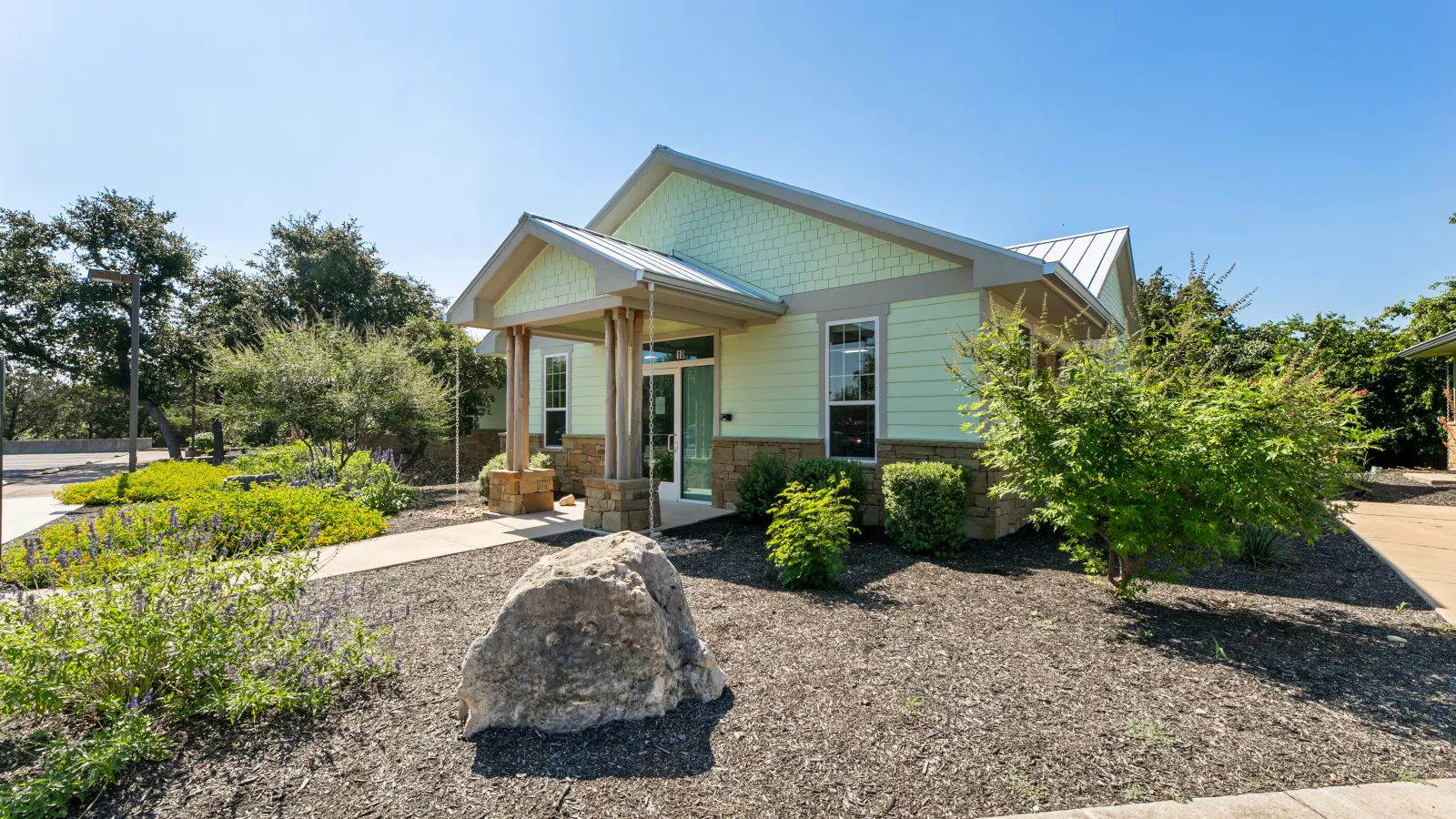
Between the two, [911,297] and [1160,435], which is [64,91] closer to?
[911,297]

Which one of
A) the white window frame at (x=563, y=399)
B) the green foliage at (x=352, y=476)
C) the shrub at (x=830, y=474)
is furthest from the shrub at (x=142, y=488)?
the shrub at (x=830, y=474)

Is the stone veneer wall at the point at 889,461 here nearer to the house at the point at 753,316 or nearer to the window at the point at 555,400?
the house at the point at 753,316

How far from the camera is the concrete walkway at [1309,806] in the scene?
232 cm

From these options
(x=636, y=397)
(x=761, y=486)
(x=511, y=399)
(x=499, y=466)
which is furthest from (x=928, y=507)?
(x=499, y=466)

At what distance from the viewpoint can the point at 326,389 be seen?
35.5ft

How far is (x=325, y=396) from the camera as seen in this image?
10.7 meters

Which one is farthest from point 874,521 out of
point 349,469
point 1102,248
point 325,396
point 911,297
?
point 325,396

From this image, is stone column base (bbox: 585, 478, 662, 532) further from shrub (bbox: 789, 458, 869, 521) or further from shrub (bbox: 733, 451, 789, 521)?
shrub (bbox: 789, 458, 869, 521)

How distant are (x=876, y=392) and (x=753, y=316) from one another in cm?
211

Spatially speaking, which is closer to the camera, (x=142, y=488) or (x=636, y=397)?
(x=636, y=397)

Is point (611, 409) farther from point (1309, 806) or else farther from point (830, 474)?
point (1309, 806)

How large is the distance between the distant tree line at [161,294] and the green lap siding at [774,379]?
11991 mm

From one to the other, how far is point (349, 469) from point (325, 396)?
1.40 meters

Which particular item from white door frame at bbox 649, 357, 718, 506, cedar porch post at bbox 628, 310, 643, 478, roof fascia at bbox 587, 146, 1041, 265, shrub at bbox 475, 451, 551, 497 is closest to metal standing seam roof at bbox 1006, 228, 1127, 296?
roof fascia at bbox 587, 146, 1041, 265
